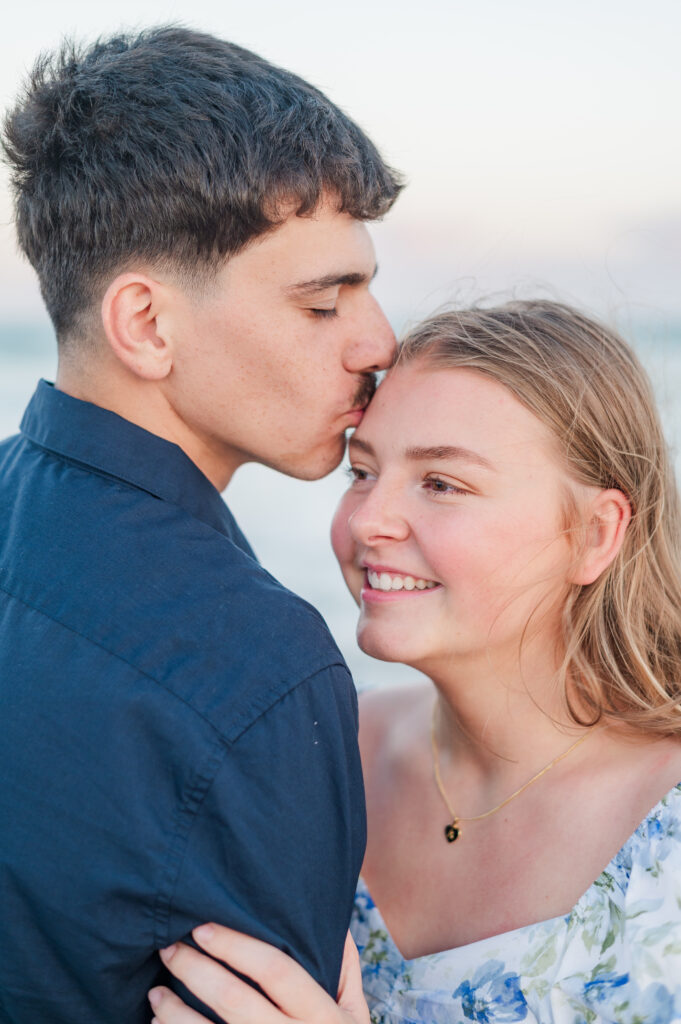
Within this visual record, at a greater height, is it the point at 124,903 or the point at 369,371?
the point at 369,371

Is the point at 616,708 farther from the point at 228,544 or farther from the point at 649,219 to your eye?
the point at 649,219

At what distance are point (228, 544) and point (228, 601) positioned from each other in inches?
6.8

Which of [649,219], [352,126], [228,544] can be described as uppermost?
[649,219]

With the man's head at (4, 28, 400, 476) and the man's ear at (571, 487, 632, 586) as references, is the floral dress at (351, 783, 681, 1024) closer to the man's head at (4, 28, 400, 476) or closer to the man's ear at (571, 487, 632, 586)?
the man's ear at (571, 487, 632, 586)

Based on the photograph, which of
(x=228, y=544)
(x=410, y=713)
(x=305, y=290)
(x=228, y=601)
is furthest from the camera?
(x=410, y=713)

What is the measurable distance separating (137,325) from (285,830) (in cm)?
104

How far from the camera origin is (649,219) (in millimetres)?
2910

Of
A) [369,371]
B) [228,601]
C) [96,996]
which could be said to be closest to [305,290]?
[369,371]

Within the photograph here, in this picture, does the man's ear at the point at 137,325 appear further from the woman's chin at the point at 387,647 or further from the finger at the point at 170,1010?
the finger at the point at 170,1010

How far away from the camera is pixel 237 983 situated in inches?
60.3

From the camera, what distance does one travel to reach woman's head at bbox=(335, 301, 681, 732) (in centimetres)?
215

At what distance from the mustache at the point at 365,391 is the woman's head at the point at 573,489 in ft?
0.11

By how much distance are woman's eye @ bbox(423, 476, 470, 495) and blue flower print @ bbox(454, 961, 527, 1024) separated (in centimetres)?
97

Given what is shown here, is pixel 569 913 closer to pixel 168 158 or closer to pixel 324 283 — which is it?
pixel 324 283
